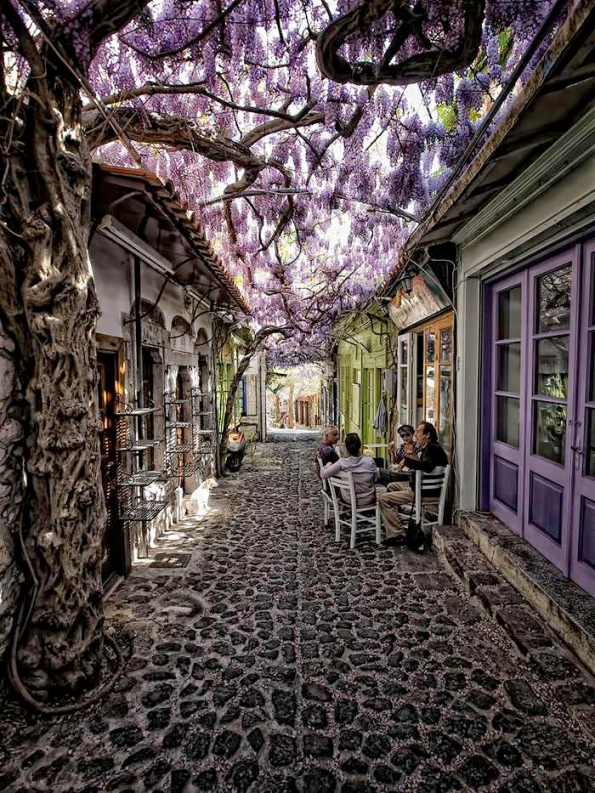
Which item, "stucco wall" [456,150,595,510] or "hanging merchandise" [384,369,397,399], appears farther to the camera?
"hanging merchandise" [384,369,397,399]

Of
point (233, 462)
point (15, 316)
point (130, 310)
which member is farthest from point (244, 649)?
point (233, 462)

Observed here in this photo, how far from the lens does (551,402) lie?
3031mm

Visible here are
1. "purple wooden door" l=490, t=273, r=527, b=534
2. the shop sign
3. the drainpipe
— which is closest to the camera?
"purple wooden door" l=490, t=273, r=527, b=534

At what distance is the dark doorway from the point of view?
3.67 meters

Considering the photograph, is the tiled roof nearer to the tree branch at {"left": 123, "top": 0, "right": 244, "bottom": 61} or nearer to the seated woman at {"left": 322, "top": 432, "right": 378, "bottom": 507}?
the tree branch at {"left": 123, "top": 0, "right": 244, "bottom": 61}

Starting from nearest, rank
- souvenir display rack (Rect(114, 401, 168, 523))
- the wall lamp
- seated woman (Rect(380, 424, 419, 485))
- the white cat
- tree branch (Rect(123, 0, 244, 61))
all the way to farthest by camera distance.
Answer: tree branch (Rect(123, 0, 244, 61)) → souvenir display rack (Rect(114, 401, 168, 523)) → seated woman (Rect(380, 424, 419, 485)) → the wall lamp → the white cat

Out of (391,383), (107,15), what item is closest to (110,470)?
(107,15)

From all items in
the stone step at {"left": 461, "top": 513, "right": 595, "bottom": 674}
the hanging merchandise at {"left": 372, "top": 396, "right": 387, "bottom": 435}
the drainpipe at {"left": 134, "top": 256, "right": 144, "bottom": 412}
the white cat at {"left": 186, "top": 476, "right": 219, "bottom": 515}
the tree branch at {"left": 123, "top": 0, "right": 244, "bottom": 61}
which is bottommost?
the white cat at {"left": 186, "top": 476, "right": 219, "bottom": 515}

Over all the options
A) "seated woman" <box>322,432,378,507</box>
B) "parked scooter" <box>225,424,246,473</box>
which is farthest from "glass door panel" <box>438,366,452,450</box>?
"parked scooter" <box>225,424,246,473</box>

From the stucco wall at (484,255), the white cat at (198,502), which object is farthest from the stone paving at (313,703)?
the white cat at (198,502)

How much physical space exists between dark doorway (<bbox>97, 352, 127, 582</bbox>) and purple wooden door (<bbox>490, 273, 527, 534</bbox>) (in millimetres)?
3391

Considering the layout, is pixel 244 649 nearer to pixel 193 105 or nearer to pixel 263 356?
pixel 193 105

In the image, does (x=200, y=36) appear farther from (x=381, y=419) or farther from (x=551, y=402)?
(x=381, y=419)

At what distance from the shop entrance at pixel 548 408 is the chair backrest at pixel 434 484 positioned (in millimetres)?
442
